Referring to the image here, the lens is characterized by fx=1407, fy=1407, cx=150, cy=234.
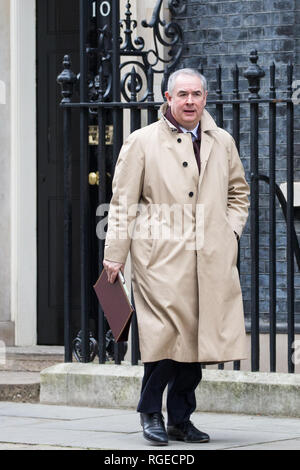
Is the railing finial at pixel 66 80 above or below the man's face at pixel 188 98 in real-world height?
above

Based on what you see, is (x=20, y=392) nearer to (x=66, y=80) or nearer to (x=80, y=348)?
(x=80, y=348)

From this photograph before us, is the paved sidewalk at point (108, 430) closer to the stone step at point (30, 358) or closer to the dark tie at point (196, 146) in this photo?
the stone step at point (30, 358)

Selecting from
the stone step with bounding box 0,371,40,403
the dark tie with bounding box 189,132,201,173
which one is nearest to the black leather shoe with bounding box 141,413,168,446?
the dark tie with bounding box 189,132,201,173

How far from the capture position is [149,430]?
7.13 metres

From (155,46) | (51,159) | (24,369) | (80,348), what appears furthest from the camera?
(51,159)

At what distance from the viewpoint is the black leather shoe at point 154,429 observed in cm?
709

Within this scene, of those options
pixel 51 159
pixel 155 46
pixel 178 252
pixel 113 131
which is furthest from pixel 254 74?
pixel 51 159

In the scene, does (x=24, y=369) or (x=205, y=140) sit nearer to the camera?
(x=205, y=140)

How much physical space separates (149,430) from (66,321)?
1924 millimetres

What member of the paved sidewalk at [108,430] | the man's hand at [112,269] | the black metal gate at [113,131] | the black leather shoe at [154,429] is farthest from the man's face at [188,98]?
the paved sidewalk at [108,430]

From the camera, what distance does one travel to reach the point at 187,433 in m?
7.24

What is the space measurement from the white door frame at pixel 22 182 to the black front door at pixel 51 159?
0.28 feet

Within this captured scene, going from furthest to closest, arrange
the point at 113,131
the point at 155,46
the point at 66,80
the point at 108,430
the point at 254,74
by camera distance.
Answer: the point at 155,46, the point at 66,80, the point at 113,131, the point at 254,74, the point at 108,430

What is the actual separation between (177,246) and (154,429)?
93cm
